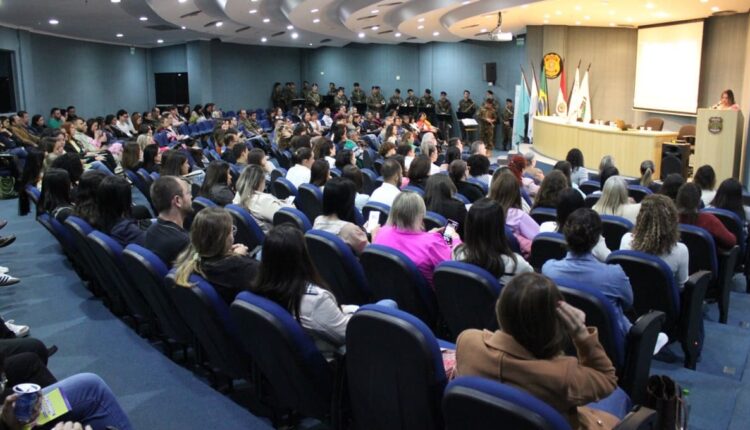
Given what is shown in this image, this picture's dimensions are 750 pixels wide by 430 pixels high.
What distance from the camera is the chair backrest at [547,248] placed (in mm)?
3719

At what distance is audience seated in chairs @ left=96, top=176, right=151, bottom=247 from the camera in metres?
4.20

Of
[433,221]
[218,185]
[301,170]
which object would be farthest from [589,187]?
[218,185]

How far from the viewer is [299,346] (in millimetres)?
2461

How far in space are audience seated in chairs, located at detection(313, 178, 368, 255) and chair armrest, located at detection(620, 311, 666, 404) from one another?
5.65ft

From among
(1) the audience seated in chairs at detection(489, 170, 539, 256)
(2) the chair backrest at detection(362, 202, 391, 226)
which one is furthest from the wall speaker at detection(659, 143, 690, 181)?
Answer: (2) the chair backrest at detection(362, 202, 391, 226)

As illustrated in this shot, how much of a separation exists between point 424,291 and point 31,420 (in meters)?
1.97

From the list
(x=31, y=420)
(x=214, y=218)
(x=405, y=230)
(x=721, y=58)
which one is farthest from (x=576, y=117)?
(x=31, y=420)

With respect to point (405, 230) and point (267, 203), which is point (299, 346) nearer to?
point (405, 230)

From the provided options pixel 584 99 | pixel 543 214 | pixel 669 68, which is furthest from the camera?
Result: pixel 584 99

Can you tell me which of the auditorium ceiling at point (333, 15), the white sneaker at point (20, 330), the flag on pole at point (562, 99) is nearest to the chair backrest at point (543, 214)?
the white sneaker at point (20, 330)

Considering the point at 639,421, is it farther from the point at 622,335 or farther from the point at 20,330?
the point at 20,330

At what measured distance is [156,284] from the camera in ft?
10.9

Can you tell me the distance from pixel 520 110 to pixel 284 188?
36.2ft

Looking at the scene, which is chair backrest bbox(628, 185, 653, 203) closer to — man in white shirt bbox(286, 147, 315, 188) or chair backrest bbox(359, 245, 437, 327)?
chair backrest bbox(359, 245, 437, 327)
